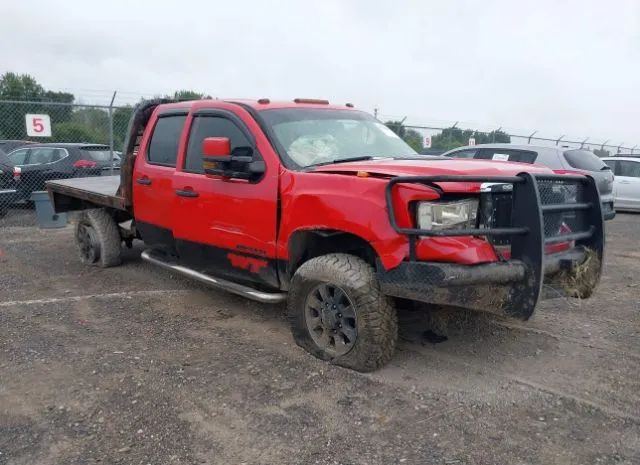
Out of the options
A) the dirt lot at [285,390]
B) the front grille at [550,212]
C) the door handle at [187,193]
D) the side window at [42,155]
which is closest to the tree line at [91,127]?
the side window at [42,155]

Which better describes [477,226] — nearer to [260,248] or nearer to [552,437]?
[552,437]

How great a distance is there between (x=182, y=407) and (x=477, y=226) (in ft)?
6.96

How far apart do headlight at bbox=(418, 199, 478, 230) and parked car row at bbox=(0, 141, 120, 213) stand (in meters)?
9.80

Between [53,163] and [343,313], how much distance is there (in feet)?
31.7

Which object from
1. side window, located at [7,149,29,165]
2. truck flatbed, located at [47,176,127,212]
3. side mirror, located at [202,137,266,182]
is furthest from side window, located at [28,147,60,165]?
side mirror, located at [202,137,266,182]

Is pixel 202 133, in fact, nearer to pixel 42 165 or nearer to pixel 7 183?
pixel 7 183

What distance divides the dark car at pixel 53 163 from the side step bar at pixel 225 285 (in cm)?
662

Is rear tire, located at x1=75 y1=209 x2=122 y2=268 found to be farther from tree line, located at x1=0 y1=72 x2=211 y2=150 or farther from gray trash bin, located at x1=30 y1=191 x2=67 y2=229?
tree line, located at x1=0 y1=72 x2=211 y2=150

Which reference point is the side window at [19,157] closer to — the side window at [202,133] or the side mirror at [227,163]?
the side window at [202,133]

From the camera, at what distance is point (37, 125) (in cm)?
1193

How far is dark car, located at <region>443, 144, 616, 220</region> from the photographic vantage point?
391 inches

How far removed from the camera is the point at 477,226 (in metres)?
3.66

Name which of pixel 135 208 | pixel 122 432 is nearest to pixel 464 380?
pixel 122 432

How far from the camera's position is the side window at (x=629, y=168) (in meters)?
13.8
